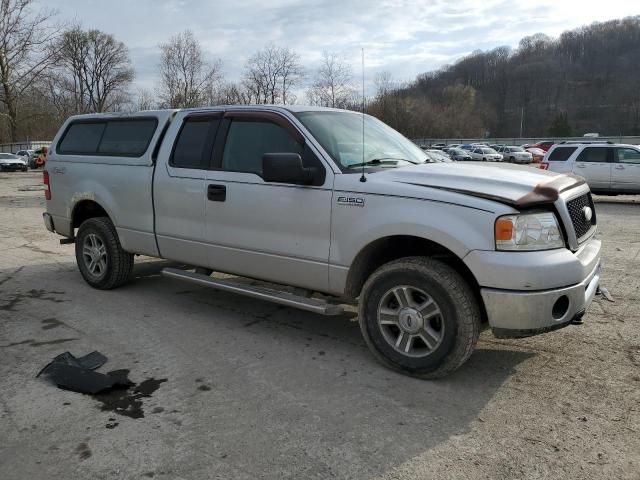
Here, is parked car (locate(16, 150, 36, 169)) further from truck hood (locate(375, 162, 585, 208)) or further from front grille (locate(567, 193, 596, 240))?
front grille (locate(567, 193, 596, 240))

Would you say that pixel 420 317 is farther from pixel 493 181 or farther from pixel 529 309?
pixel 493 181

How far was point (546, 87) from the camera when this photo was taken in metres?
137

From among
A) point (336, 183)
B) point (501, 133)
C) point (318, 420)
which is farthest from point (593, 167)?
point (501, 133)

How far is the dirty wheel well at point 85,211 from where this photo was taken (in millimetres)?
6332

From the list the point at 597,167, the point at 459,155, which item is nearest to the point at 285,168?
the point at 597,167

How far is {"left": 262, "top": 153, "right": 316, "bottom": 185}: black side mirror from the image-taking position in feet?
13.1

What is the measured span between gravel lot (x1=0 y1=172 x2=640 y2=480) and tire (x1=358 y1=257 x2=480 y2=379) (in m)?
0.17

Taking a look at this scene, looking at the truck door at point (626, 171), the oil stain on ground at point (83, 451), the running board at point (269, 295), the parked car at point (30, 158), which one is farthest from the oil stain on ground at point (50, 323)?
the parked car at point (30, 158)

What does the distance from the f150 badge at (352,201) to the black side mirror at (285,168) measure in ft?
1.01

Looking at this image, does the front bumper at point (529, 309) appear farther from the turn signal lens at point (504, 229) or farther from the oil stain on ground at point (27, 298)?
the oil stain on ground at point (27, 298)

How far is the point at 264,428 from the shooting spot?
3186 mm

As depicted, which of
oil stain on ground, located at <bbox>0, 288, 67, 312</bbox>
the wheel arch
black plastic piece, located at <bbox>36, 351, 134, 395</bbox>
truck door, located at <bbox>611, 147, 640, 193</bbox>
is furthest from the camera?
truck door, located at <bbox>611, 147, 640, 193</bbox>

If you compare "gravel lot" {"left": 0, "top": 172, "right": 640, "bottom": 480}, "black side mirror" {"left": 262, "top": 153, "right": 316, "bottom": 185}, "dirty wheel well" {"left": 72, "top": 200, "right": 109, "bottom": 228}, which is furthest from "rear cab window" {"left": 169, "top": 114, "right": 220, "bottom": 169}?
"dirty wheel well" {"left": 72, "top": 200, "right": 109, "bottom": 228}

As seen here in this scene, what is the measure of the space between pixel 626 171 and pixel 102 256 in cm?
1542
